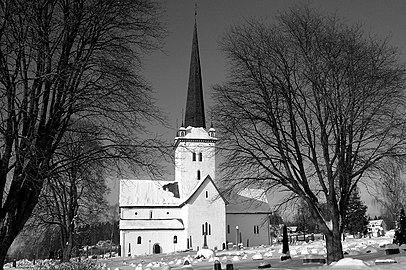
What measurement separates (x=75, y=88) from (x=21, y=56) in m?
1.41

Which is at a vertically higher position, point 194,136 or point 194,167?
point 194,136

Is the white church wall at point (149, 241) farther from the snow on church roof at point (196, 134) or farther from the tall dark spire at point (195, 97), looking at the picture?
the tall dark spire at point (195, 97)

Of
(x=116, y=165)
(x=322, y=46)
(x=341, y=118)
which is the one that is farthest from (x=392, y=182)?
(x=116, y=165)

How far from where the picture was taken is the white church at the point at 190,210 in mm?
59969

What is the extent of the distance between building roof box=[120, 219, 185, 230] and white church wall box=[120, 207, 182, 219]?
2.80 ft

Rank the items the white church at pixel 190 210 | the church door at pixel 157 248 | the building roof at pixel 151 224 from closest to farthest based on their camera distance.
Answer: the church door at pixel 157 248 → the white church at pixel 190 210 → the building roof at pixel 151 224

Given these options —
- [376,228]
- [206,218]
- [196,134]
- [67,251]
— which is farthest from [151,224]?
[376,228]

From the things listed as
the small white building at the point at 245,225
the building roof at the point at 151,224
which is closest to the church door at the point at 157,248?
the building roof at the point at 151,224

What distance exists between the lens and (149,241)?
59.7 m

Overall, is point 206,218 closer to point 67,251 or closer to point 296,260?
point 67,251

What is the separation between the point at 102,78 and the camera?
33.9ft

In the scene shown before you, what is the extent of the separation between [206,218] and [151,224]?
7.35 meters

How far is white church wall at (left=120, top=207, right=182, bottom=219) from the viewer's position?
62869 mm

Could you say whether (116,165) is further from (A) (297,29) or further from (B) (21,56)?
(A) (297,29)
